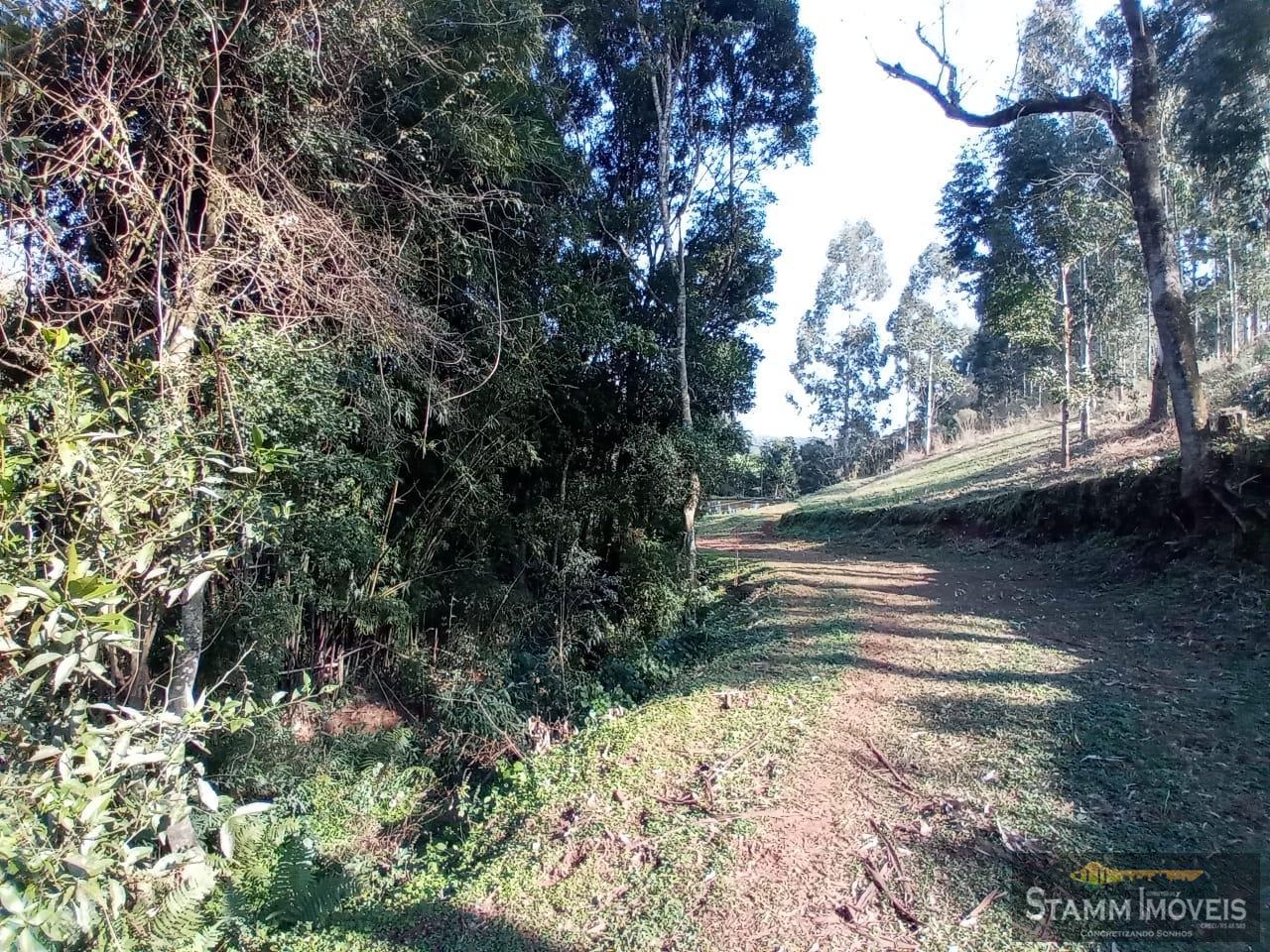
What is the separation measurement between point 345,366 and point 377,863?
394cm

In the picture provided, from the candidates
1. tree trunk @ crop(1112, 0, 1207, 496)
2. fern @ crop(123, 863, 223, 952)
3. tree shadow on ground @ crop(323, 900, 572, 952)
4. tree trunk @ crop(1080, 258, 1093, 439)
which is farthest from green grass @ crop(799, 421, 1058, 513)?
fern @ crop(123, 863, 223, 952)

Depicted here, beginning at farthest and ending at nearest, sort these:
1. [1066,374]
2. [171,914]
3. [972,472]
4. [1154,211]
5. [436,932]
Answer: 1. [972,472]
2. [1066,374]
3. [1154,211]
4. [436,932]
5. [171,914]

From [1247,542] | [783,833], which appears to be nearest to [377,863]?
[783,833]

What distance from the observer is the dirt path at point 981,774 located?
9.77ft

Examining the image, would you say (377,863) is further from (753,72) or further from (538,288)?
(753,72)

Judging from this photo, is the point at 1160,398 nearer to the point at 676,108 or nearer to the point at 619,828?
the point at 676,108

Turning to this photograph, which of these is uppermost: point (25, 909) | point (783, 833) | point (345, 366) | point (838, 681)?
point (345, 366)

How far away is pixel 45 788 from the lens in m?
1.97

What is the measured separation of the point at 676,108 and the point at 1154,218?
769cm

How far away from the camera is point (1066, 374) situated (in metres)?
12.0

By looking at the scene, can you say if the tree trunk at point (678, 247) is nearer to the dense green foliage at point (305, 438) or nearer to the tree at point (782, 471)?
the dense green foliage at point (305, 438)

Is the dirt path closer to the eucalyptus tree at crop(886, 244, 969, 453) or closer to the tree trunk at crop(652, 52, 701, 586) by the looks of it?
the tree trunk at crop(652, 52, 701, 586)

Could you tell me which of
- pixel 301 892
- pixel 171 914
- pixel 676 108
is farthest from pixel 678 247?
pixel 171 914

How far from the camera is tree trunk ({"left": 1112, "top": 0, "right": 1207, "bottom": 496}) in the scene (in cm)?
729
